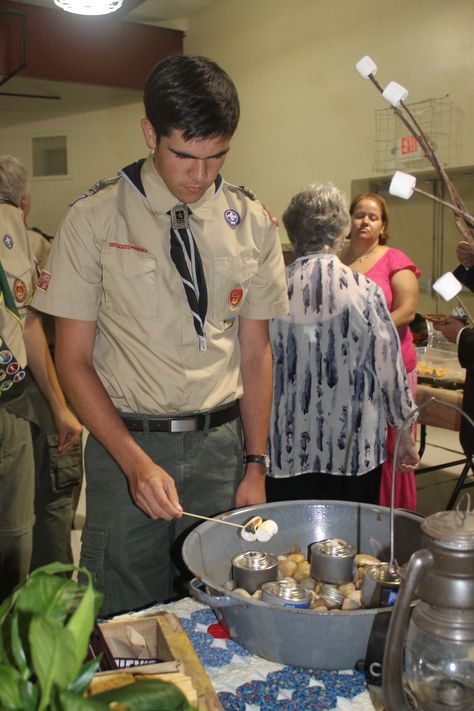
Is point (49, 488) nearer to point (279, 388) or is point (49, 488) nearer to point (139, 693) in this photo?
point (279, 388)

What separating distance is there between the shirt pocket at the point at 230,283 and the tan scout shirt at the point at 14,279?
0.73 metres

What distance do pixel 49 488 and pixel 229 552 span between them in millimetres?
1737

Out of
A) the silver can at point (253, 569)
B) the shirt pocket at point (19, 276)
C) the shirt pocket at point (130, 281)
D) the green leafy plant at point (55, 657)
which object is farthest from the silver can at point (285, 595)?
the shirt pocket at point (19, 276)

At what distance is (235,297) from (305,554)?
0.60 meters

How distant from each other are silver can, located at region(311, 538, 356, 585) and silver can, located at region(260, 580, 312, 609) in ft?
0.39

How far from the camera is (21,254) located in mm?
2357

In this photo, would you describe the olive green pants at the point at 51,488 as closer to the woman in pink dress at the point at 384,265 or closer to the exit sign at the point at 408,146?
the woman in pink dress at the point at 384,265

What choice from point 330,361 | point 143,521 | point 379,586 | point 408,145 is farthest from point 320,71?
point 379,586

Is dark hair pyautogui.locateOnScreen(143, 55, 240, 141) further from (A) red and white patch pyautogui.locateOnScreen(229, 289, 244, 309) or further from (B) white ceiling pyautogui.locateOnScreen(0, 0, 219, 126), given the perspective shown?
(B) white ceiling pyautogui.locateOnScreen(0, 0, 219, 126)

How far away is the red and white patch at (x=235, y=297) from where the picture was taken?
1699mm

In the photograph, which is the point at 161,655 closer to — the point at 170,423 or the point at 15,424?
the point at 170,423

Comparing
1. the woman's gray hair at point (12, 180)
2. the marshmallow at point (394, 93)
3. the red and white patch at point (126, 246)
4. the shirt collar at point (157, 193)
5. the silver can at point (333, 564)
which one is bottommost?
the silver can at point (333, 564)

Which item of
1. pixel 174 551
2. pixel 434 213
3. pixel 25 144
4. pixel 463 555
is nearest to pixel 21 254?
pixel 174 551

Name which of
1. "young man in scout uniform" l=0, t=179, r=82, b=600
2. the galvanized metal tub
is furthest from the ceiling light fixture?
the galvanized metal tub
